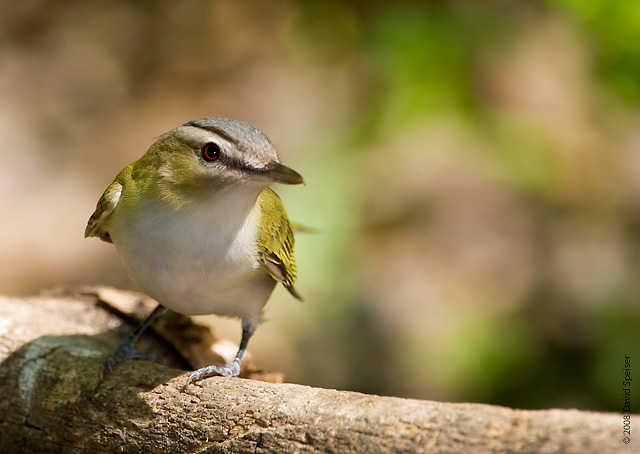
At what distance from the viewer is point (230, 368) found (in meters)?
4.00

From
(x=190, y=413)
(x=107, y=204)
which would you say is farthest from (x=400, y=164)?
(x=190, y=413)

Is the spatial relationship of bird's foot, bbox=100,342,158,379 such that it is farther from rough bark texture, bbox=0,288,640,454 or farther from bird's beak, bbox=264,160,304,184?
bird's beak, bbox=264,160,304,184

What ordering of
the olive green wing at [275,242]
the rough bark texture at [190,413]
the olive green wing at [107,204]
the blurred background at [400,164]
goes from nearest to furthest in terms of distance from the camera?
the rough bark texture at [190,413] < the olive green wing at [107,204] < the olive green wing at [275,242] < the blurred background at [400,164]

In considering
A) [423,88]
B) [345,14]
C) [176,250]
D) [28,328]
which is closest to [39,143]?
[345,14]

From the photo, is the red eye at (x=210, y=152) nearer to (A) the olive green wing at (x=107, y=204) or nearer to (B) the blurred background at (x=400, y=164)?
(A) the olive green wing at (x=107, y=204)

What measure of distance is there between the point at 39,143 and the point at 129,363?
19.3ft

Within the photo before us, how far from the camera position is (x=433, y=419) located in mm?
2771

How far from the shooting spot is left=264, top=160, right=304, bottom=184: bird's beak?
11.5ft

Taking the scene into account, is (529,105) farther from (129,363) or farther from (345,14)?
(129,363)

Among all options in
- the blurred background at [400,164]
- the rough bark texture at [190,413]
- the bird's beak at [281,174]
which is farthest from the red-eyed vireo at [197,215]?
the blurred background at [400,164]

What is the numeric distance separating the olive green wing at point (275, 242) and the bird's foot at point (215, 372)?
0.52m

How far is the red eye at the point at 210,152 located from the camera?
11.8 ft

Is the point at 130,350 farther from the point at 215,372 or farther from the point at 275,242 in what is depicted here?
the point at 275,242

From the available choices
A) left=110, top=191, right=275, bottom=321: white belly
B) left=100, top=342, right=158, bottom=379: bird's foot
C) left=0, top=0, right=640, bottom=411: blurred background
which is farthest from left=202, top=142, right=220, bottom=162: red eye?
left=0, top=0, right=640, bottom=411: blurred background
